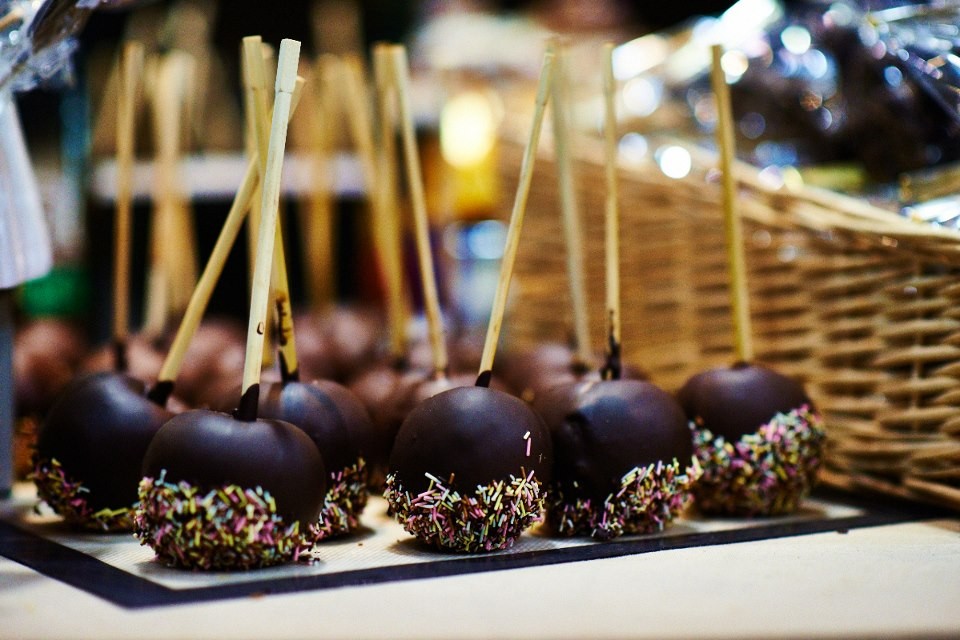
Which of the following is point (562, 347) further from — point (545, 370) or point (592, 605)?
point (592, 605)

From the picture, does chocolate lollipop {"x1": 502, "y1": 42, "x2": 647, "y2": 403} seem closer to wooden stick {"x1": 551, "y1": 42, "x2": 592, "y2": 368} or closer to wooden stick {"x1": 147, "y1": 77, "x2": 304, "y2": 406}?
wooden stick {"x1": 551, "y1": 42, "x2": 592, "y2": 368}

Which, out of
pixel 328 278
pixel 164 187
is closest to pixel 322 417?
pixel 164 187

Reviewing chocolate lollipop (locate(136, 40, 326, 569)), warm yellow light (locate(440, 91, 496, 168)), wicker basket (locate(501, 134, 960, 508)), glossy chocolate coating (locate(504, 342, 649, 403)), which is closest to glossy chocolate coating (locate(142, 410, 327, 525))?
chocolate lollipop (locate(136, 40, 326, 569))

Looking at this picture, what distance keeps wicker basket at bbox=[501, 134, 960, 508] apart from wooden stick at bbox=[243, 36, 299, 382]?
63 centimetres

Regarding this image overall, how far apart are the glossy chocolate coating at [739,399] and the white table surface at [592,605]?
180 millimetres

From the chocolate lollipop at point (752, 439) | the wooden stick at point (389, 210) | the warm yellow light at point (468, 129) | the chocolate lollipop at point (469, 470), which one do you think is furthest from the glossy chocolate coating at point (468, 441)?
the warm yellow light at point (468, 129)

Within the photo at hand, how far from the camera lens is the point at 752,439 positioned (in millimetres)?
1136

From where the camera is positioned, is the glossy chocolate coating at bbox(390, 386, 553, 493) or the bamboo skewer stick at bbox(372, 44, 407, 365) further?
the bamboo skewer stick at bbox(372, 44, 407, 365)

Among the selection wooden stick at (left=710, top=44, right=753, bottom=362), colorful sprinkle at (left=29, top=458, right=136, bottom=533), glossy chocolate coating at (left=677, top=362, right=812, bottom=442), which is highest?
wooden stick at (left=710, top=44, right=753, bottom=362)

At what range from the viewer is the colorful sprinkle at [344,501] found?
1057 mm

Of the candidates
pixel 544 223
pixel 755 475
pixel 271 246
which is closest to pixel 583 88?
pixel 544 223

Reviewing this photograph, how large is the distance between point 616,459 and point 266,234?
384 millimetres

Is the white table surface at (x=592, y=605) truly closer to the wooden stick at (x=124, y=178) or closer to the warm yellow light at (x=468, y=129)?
the wooden stick at (x=124, y=178)

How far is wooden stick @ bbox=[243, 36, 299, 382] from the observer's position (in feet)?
3.33
